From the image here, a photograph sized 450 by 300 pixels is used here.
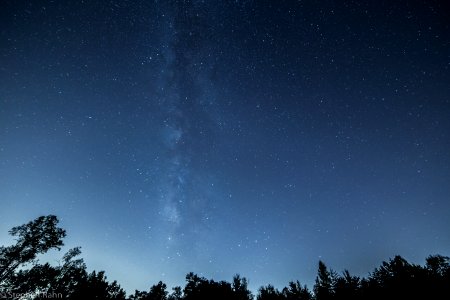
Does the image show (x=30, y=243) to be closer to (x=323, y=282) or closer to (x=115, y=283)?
(x=115, y=283)

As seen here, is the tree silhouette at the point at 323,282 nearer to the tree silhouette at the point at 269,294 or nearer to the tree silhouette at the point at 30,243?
the tree silhouette at the point at 269,294

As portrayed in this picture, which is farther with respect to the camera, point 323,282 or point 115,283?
point 323,282

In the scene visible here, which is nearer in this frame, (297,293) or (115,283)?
(115,283)

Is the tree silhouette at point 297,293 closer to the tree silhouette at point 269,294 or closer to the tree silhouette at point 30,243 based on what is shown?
the tree silhouette at point 269,294

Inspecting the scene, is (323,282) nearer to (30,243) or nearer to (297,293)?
(297,293)

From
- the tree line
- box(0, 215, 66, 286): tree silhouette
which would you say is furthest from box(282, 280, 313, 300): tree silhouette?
box(0, 215, 66, 286): tree silhouette

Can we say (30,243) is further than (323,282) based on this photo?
No

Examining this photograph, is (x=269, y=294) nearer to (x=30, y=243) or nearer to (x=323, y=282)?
(x=323, y=282)

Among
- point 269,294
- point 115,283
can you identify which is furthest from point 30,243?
point 269,294

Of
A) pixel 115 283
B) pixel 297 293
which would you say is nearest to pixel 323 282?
pixel 297 293

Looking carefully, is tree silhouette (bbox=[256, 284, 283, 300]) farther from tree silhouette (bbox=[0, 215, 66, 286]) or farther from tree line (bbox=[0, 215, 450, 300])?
tree silhouette (bbox=[0, 215, 66, 286])

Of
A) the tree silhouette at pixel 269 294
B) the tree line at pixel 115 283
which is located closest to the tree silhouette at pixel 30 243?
the tree line at pixel 115 283

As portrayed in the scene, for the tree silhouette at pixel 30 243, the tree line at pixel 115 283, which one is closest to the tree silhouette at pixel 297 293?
the tree line at pixel 115 283

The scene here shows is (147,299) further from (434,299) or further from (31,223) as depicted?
(434,299)
